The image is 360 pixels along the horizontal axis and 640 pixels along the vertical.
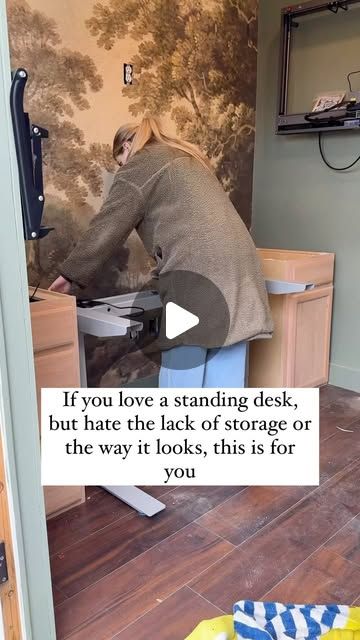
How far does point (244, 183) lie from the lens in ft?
10.8

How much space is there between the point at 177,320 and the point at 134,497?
72 centimetres

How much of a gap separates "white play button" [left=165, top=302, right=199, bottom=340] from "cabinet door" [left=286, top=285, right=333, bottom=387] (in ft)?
3.42

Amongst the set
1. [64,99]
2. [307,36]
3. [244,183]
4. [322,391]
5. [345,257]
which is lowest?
[322,391]

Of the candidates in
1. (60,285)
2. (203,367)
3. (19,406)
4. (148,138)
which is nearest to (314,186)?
(148,138)

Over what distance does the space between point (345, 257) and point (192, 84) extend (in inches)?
51.0

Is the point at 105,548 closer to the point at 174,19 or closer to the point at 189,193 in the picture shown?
the point at 189,193

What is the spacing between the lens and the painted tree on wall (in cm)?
252

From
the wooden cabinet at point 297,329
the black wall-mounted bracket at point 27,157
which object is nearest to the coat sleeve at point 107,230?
the black wall-mounted bracket at point 27,157

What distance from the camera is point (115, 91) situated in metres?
2.47

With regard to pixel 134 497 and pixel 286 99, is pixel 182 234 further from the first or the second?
pixel 286 99

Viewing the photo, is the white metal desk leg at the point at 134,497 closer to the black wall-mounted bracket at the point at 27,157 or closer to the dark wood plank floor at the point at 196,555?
the dark wood plank floor at the point at 196,555

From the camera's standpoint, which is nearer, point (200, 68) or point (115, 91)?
point (115, 91)

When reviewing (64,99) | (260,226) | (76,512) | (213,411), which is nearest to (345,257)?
(260,226)

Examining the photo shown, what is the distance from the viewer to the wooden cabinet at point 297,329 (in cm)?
277
